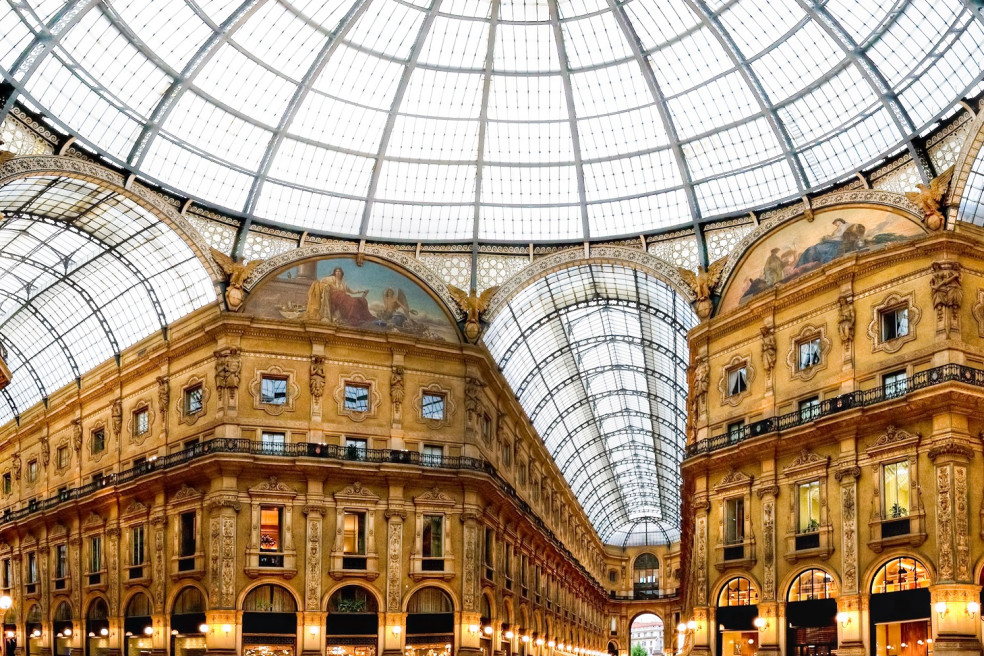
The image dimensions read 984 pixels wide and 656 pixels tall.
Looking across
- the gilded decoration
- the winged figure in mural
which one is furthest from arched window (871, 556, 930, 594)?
the winged figure in mural

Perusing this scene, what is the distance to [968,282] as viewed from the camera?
4775 cm

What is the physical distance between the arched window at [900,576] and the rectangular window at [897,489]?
6.29 feet

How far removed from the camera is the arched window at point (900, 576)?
45250 millimetres

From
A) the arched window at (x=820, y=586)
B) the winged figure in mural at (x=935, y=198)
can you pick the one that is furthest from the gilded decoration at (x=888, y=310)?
the arched window at (x=820, y=586)

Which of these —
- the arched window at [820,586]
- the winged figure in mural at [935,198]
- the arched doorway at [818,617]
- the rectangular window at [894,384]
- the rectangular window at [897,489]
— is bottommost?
the arched doorway at [818,617]

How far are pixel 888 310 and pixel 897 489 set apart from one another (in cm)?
802

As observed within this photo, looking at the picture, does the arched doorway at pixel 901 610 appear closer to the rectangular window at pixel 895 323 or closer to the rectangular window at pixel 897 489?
the rectangular window at pixel 897 489

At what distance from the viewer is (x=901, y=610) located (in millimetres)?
45531

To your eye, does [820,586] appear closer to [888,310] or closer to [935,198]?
[888,310]

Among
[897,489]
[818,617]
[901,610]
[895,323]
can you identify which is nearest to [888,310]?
[895,323]

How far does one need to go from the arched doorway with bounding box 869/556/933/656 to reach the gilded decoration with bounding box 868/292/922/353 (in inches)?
363

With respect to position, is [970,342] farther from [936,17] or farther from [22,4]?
[22,4]

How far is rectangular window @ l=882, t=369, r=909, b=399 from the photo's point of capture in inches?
1865

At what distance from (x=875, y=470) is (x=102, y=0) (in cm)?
3960
